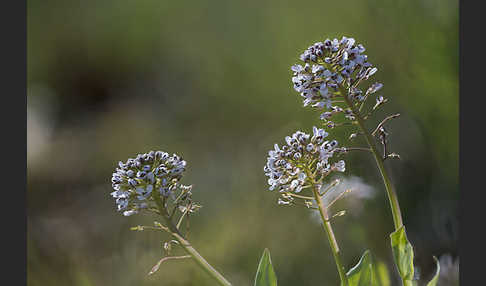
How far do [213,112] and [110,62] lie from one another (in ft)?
1.62

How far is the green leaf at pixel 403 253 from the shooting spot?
0.69m

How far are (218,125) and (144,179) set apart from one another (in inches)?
47.5

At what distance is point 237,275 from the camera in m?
1.41

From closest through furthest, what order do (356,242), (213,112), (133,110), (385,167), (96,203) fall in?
1. (385,167)
2. (356,242)
3. (96,203)
4. (213,112)
5. (133,110)

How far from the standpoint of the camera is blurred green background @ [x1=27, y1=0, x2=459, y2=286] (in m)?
1.42

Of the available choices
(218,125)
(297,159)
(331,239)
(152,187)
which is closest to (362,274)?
(331,239)

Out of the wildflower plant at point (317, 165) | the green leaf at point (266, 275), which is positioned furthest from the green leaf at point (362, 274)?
the green leaf at point (266, 275)

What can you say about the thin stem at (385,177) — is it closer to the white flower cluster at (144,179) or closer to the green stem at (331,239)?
the green stem at (331,239)

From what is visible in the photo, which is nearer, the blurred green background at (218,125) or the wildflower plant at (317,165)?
the wildflower plant at (317,165)

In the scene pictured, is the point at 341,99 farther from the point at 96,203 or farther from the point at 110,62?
the point at 110,62

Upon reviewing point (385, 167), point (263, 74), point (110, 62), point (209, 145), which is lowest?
point (385, 167)

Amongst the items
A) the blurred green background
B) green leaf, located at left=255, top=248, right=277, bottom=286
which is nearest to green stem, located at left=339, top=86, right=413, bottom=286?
green leaf, located at left=255, top=248, right=277, bottom=286

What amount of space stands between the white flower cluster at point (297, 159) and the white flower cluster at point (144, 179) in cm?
13

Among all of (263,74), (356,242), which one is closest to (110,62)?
(263,74)
